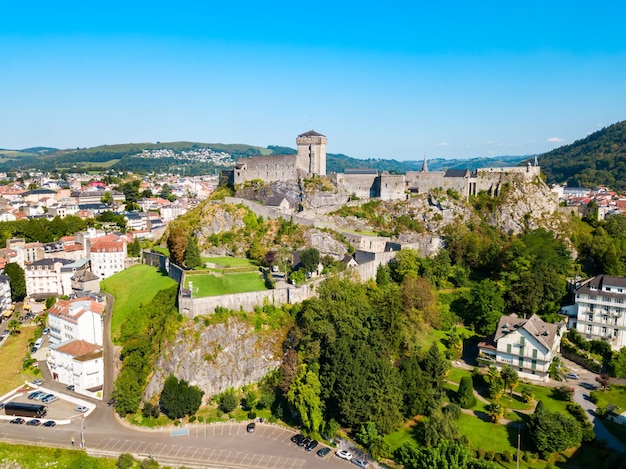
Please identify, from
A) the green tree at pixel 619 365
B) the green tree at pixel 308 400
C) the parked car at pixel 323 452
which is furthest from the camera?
the green tree at pixel 619 365

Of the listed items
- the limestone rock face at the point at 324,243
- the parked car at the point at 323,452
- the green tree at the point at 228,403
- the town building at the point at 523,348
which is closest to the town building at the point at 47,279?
the limestone rock face at the point at 324,243

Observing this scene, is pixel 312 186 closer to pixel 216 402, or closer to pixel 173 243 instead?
pixel 173 243

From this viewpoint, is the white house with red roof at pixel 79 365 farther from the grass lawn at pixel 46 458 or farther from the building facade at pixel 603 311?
the building facade at pixel 603 311

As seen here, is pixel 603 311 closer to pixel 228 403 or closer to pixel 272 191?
pixel 228 403

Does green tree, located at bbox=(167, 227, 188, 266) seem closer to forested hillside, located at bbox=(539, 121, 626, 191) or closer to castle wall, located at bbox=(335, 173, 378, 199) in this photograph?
castle wall, located at bbox=(335, 173, 378, 199)

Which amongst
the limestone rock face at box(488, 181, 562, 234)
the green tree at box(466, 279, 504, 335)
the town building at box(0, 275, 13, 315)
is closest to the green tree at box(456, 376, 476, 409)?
the green tree at box(466, 279, 504, 335)

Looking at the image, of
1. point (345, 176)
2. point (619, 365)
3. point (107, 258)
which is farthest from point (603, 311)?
point (107, 258)
